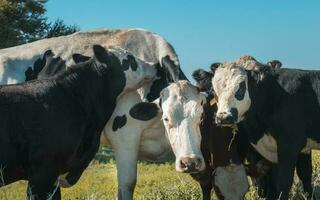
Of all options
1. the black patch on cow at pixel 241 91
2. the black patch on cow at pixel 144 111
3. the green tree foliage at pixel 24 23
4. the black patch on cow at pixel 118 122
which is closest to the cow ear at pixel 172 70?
the black patch on cow at pixel 144 111

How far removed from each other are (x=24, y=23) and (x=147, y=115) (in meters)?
23.1

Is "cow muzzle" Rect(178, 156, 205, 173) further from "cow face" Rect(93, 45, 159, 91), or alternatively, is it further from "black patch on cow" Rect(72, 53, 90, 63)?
"black patch on cow" Rect(72, 53, 90, 63)

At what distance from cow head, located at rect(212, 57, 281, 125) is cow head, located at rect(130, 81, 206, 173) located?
0.84 ft

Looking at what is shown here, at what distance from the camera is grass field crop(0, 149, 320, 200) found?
861 cm

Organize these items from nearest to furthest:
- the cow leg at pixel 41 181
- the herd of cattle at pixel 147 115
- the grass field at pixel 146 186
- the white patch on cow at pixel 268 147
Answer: the cow leg at pixel 41 181
the herd of cattle at pixel 147 115
the white patch on cow at pixel 268 147
the grass field at pixel 146 186

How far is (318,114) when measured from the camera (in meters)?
7.47

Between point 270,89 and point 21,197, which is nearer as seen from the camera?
point 270,89

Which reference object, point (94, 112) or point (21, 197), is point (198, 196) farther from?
point (21, 197)

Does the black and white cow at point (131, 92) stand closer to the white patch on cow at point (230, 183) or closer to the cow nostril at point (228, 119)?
the cow nostril at point (228, 119)

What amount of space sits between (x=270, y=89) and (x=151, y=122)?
1655 millimetres

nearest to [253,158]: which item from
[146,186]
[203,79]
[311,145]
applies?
[311,145]

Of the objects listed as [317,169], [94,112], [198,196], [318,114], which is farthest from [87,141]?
[317,169]

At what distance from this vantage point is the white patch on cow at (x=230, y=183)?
8023 millimetres

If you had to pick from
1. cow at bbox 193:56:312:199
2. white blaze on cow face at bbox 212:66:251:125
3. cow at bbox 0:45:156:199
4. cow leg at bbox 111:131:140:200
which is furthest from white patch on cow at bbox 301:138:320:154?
cow at bbox 0:45:156:199
